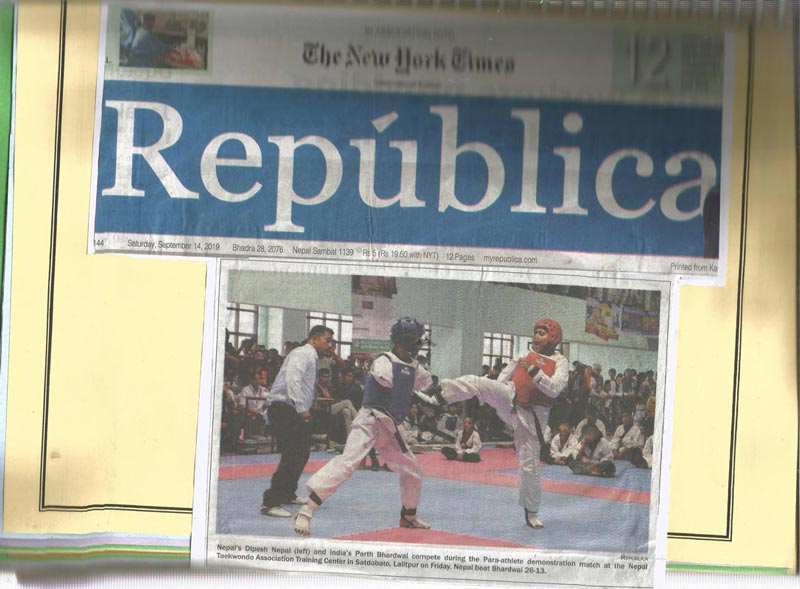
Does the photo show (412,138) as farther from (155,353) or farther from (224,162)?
(155,353)

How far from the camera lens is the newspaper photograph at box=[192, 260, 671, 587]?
4.92ft

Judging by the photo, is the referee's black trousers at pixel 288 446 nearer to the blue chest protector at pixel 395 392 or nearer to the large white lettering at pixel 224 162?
the blue chest protector at pixel 395 392

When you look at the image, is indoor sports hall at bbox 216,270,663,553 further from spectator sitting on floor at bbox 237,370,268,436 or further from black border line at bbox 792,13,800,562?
black border line at bbox 792,13,800,562

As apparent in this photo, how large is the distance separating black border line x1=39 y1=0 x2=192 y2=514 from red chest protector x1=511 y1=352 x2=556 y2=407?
62 centimetres

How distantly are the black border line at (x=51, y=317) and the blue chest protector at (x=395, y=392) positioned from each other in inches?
15.2

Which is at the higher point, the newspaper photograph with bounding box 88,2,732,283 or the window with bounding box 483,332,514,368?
the newspaper photograph with bounding box 88,2,732,283

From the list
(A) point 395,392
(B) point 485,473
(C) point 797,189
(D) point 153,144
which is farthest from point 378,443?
(C) point 797,189

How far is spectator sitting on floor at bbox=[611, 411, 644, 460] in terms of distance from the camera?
1.50m

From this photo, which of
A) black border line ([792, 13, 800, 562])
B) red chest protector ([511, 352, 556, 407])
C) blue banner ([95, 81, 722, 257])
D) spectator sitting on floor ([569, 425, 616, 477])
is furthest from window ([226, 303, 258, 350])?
black border line ([792, 13, 800, 562])

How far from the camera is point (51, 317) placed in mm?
1511

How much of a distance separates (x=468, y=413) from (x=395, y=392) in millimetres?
135

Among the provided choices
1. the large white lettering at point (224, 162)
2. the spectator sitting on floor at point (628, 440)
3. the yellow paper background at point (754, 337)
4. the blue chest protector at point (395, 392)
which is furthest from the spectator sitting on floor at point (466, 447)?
the large white lettering at point (224, 162)

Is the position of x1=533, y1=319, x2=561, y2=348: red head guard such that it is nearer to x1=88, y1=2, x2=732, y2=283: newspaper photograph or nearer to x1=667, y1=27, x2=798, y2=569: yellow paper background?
x1=88, y1=2, x2=732, y2=283: newspaper photograph

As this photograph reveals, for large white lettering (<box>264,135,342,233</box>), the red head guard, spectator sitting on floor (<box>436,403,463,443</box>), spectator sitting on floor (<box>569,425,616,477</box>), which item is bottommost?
spectator sitting on floor (<box>569,425,616,477</box>)
